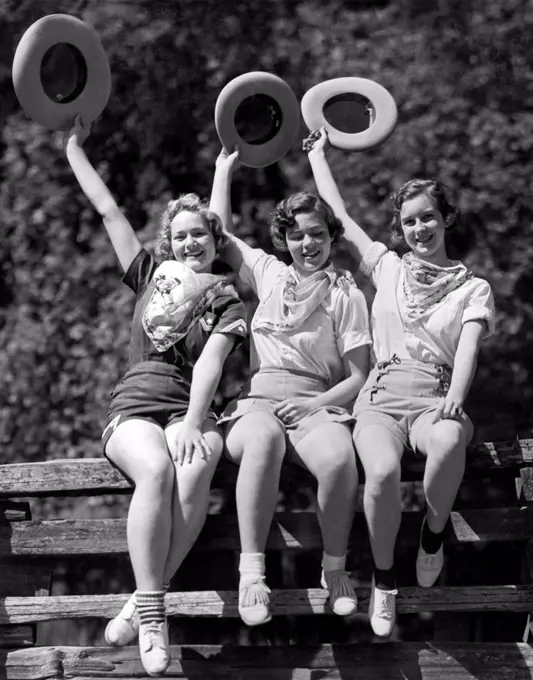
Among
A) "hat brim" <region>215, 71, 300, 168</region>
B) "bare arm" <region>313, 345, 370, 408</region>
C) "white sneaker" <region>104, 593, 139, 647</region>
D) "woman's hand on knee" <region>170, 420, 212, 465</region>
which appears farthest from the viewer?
"hat brim" <region>215, 71, 300, 168</region>

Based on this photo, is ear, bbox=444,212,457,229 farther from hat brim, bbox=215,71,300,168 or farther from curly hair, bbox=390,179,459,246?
hat brim, bbox=215,71,300,168

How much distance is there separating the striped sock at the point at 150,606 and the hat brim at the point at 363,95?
1.83m

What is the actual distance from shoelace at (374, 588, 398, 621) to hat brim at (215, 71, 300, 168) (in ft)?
5.67

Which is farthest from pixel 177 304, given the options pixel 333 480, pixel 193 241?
pixel 333 480

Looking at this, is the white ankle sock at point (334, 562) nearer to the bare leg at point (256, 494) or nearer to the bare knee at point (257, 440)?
the bare leg at point (256, 494)

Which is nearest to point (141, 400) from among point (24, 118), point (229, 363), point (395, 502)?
point (395, 502)

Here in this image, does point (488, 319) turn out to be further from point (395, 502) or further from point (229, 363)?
point (229, 363)

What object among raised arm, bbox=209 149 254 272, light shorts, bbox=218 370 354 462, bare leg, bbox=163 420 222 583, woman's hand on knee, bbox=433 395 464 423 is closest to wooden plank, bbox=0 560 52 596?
bare leg, bbox=163 420 222 583

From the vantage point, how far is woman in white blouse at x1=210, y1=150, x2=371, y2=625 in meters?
3.29

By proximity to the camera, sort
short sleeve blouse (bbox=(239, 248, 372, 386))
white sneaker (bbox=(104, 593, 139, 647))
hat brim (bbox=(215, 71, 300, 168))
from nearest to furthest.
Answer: white sneaker (bbox=(104, 593, 139, 647)) < short sleeve blouse (bbox=(239, 248, 372, 386)) < hat brim (bbox=(215, 71, 300, 168))

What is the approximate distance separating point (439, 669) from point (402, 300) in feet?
3.82

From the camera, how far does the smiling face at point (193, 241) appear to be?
3.79 m

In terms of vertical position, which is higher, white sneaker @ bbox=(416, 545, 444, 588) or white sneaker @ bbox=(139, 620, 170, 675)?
white sneaker @ bbox=(416, 545, 444, 588)

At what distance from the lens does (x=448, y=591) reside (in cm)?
346
